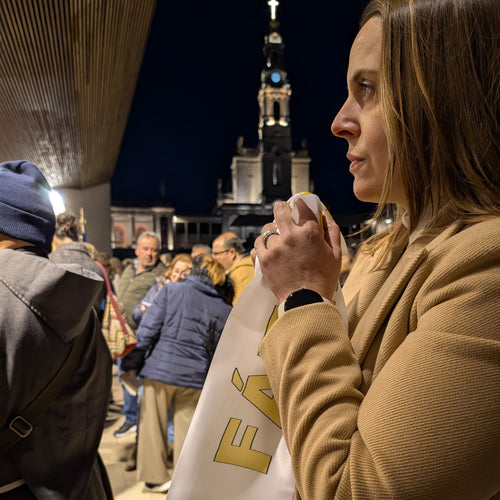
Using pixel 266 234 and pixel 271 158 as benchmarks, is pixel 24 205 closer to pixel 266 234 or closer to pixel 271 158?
pixel 266 234

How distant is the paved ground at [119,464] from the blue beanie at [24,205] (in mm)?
3237

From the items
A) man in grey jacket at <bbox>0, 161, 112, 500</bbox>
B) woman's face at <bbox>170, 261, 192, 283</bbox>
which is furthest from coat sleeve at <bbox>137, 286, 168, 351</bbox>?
man in grey jacket at <bbox>0, 161, 112, 500</bbox>

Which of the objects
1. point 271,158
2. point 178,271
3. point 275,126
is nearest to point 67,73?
point 178,271

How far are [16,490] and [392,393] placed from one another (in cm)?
154

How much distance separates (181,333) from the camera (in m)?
4.38

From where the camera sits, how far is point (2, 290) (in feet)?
5.56

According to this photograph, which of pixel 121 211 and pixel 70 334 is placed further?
pixel 121 211

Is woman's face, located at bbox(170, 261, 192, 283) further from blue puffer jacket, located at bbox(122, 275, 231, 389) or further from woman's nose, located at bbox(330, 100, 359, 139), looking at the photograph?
woman's nose, located at bbox(330, 100, 359, 139)

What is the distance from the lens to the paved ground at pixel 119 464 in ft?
14.3

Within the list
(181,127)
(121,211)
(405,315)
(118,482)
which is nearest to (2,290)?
(405,315)

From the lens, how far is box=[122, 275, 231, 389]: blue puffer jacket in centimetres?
437

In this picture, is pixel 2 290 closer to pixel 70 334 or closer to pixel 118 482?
pixel 70 334

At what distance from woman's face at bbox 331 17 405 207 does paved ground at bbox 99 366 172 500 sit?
165 inches

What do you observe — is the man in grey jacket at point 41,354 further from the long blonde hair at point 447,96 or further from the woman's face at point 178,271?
the woman's face at point 178,271
